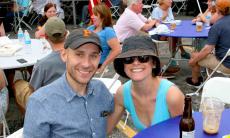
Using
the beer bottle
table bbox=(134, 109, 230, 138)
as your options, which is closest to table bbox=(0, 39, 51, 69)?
table bbox=(134, 109, 230, 138)

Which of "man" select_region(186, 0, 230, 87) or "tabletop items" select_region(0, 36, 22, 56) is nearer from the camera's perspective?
"tabletop items" select_region(0, 36, 22, 56)

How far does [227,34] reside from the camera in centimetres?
492

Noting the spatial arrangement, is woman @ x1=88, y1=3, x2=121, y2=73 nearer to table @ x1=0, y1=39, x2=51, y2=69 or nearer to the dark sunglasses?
table @ x1=0, y1=39, x2=51, y2=69

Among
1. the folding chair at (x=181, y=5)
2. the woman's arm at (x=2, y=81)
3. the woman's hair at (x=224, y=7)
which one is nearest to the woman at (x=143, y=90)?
the woman's arm at (x=2, y=81)

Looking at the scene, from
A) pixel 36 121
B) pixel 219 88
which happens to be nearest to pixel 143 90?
Answer: pixel 36 121

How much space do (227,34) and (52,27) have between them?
256 cm

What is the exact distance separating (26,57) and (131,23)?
6.86 feet

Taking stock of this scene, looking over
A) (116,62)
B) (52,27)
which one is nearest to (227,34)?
(52,27)

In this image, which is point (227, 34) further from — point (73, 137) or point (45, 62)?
point (73, 137)

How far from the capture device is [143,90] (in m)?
2.49

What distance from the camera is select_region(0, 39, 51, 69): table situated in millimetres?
4258

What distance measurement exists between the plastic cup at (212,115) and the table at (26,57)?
8.51ft

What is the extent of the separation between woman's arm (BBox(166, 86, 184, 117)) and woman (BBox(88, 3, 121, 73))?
2343 millimetres

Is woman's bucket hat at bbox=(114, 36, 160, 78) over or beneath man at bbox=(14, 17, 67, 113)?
over
